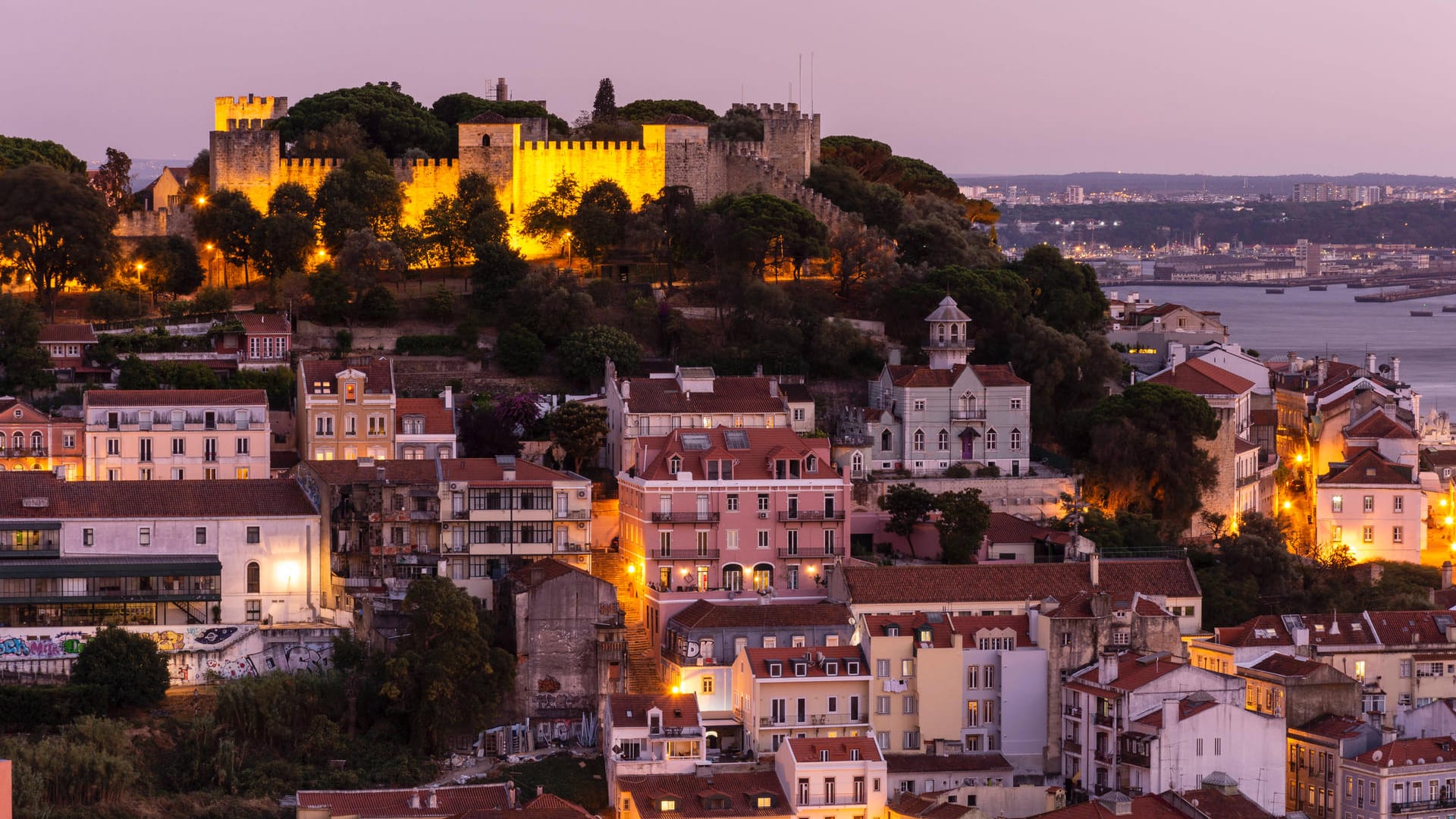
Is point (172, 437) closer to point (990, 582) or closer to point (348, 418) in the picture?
point (348, 418)

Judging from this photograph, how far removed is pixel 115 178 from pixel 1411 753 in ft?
124

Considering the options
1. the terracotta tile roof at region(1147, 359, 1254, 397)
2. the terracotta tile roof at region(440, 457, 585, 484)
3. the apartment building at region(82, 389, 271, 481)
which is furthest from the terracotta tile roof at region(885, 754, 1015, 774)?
the terracotta tile roof at region(1147, 359, 1254, 397)

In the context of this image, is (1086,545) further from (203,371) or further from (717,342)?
(203,371)

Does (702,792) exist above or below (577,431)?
below

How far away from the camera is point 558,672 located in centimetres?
3725

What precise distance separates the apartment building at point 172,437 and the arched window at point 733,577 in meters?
8.73

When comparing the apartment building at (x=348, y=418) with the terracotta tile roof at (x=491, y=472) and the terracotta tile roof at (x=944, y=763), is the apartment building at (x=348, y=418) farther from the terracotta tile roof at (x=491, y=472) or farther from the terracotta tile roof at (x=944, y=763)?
the terracotta tile roof at (x=944, y=763)

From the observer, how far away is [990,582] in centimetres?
3941

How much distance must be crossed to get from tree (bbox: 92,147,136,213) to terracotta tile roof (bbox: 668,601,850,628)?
26.5 m

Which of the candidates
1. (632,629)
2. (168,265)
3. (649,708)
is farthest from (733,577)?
(168,265)

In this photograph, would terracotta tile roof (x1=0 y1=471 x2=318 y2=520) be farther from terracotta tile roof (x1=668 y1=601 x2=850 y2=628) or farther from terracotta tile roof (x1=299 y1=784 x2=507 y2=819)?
terracotta tile roof (x1=299 y1=784 x2=507 y2=819)

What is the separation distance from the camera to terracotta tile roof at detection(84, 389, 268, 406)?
4316 centimetres

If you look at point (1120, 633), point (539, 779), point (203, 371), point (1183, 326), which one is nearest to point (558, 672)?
point (539, 779)

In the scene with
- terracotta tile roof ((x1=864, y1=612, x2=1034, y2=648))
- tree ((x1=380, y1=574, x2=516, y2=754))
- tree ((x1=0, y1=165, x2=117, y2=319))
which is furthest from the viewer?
tree ((x1=0, y1=165, x2=117, y2=319))
